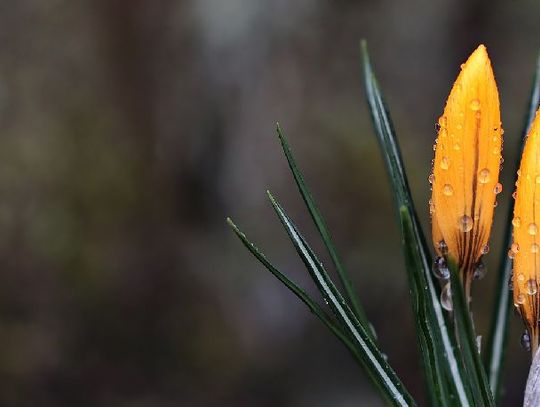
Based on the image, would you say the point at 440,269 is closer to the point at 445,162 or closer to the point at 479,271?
the point at 479,271

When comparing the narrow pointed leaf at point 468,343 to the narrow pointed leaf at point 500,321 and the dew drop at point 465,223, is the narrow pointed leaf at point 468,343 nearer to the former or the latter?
the dew drop at point 465,223

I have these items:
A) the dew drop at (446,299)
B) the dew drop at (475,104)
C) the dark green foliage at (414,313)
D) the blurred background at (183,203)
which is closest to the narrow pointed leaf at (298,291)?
the dark green foliage at (414,313)

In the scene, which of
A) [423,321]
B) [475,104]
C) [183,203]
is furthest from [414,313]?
[183,203]

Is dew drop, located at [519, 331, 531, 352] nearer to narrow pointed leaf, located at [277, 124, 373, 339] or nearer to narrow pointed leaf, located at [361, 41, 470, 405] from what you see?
narrow pointed leaf, located at [361, 41, 470, 405]

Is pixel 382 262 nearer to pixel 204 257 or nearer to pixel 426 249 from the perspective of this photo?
pixel 204 257

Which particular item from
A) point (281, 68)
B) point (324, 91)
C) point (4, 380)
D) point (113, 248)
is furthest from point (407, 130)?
point (4, 380)

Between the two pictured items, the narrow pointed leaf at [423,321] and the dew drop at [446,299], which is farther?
the dew drop at [446,299]
